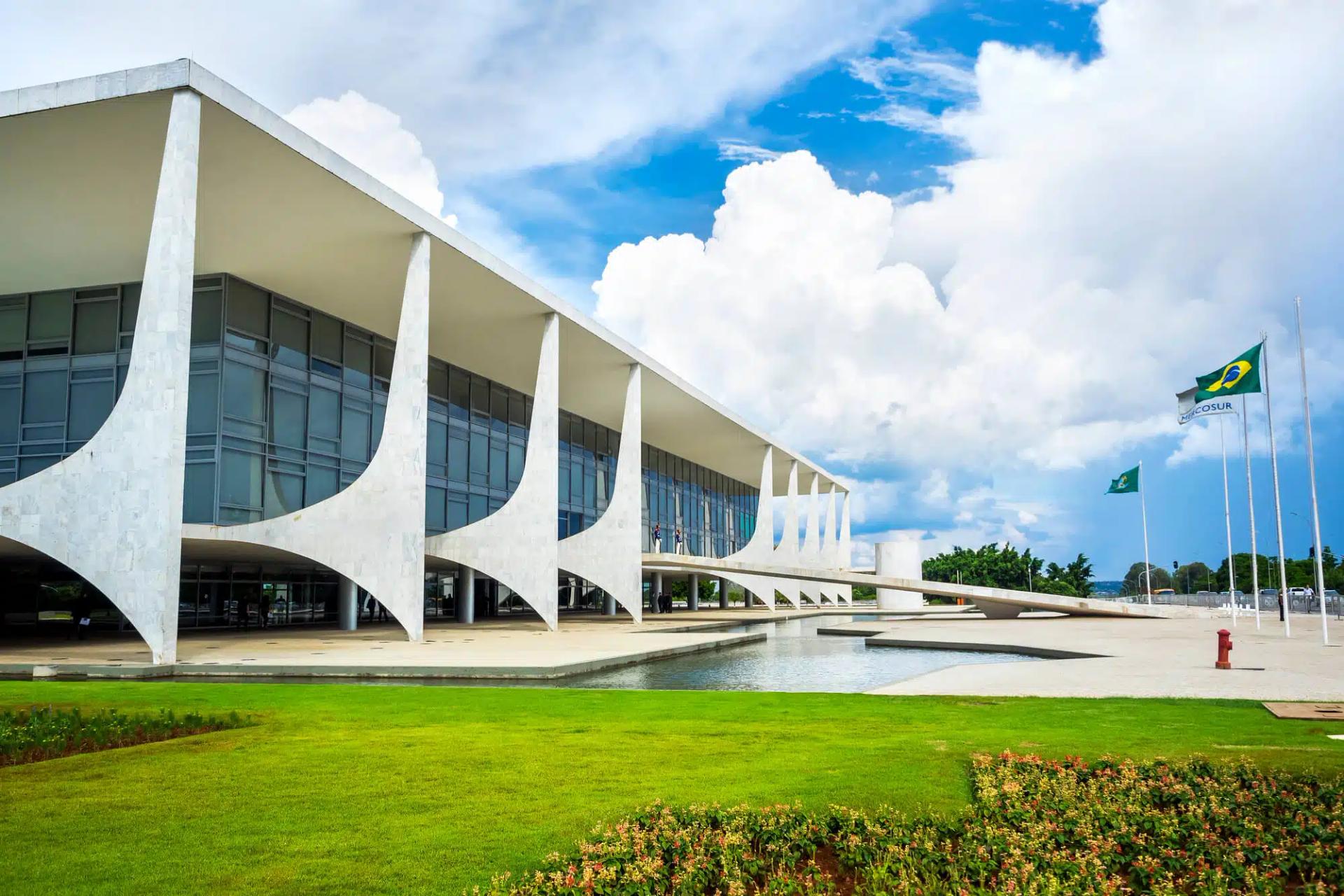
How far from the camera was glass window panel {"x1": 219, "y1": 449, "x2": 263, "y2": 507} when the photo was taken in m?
26.5

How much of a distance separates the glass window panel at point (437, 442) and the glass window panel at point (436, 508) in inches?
41.4

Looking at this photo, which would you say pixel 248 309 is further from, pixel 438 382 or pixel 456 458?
pixel 456 458

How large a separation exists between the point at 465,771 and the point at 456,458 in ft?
98.7

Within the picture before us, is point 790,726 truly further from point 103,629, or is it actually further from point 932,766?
point 103,629

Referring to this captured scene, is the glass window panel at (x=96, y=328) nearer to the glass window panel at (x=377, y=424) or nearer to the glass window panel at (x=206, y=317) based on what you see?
the glass window panel at (x=206, y=317)

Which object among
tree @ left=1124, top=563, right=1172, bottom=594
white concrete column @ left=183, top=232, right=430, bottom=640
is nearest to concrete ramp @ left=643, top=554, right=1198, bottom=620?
white concrete column @ left=183, top=232, right=430, bottom=640

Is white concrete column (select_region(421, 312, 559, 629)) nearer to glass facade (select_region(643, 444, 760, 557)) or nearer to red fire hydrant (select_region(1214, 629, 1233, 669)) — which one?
glass facade (select_region(643, 444, 760, 557))

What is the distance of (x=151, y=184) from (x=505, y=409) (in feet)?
64.8

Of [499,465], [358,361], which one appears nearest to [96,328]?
[358,361]

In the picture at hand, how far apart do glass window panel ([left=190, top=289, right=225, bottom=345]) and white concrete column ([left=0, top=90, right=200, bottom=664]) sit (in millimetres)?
7222

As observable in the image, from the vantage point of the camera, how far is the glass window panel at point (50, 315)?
29219 mm

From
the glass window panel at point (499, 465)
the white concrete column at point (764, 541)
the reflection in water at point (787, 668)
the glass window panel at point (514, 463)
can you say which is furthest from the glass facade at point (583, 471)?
the reflection in water at point (787, 668)

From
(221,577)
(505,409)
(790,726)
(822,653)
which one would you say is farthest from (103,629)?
(790,726)

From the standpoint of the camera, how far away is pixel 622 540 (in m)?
39.6
